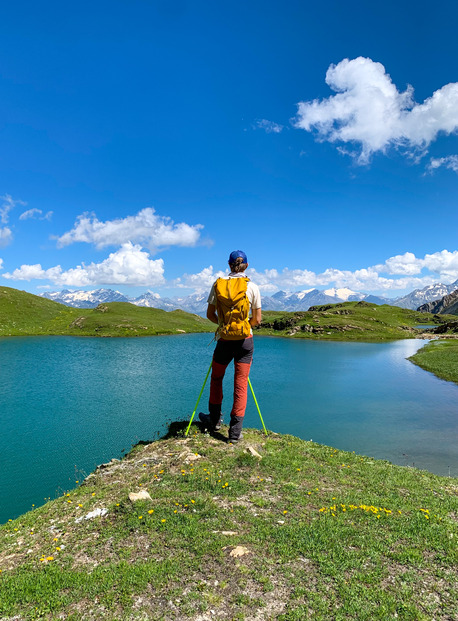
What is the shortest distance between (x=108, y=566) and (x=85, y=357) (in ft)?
231

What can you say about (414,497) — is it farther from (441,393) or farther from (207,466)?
(441,393)

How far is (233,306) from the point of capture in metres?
→ 11.6

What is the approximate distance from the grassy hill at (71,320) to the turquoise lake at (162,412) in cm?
6931

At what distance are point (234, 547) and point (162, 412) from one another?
2518 cm

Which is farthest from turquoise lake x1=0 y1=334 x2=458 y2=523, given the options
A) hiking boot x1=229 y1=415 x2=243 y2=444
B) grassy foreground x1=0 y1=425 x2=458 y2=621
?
grassy foreground x1=0 y1=425 x2=458 y2=621

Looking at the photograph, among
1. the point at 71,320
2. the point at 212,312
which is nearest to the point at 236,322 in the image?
the point at 212,312

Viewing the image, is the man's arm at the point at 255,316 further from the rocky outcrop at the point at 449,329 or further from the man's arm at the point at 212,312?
the rocky outcrop at the point at 449,329

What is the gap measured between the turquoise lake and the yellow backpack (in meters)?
7.68

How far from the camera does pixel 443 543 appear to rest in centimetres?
→ 778

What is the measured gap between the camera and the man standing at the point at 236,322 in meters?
11.6

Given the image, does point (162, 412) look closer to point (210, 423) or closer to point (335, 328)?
point (210, 423)

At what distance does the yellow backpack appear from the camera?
11.5 metres

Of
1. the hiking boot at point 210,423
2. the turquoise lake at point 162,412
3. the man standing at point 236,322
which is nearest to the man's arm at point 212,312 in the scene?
the man standing at point 236,322

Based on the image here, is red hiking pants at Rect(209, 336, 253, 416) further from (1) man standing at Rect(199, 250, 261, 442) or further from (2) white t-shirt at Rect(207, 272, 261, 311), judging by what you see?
(2) white t-shirt at Rect(207, 272, 261, 311)
